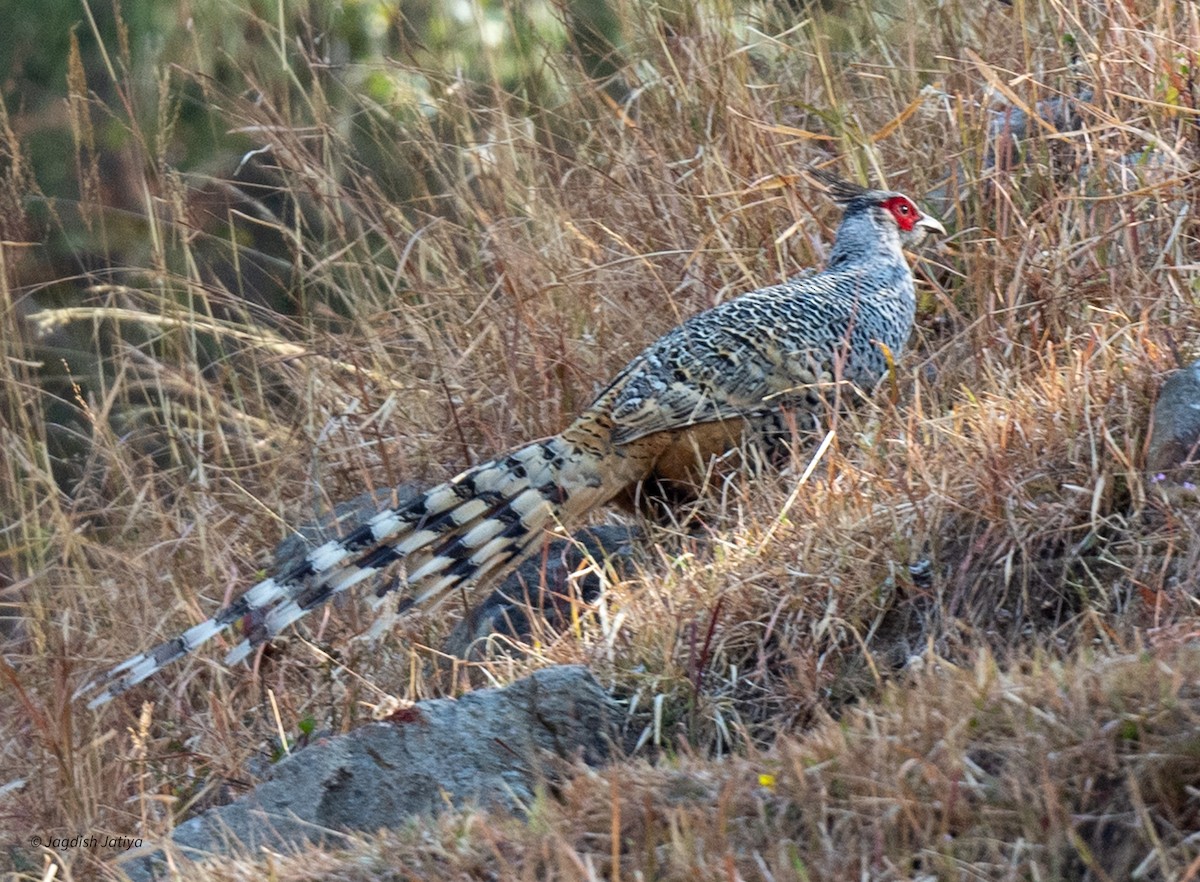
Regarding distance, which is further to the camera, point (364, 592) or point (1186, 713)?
point (364, 592)

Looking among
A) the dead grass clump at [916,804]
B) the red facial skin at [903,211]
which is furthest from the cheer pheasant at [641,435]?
the dead grass clump at [916,804]

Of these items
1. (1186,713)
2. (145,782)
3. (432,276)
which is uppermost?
(432,276)

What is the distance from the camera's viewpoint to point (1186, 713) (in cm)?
253

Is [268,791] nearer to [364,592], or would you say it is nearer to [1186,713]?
[364,592]

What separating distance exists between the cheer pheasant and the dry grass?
21 centimetres

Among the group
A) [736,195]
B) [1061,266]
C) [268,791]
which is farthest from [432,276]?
[268,791]

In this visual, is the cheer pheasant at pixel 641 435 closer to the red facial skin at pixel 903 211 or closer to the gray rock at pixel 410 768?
the red facial skin at pixel 903 211

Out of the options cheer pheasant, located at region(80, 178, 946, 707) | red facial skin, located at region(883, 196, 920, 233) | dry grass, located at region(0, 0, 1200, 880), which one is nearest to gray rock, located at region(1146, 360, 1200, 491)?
dry grass, located at region(0, 0, 1200, 880)

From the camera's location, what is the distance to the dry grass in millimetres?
2697

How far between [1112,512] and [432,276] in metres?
3.81

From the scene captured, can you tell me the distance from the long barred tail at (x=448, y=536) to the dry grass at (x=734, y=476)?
281mm

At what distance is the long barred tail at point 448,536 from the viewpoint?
176 inches

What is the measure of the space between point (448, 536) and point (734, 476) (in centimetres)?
94

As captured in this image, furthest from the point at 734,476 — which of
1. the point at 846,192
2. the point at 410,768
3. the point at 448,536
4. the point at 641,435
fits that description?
the point at 410,768
